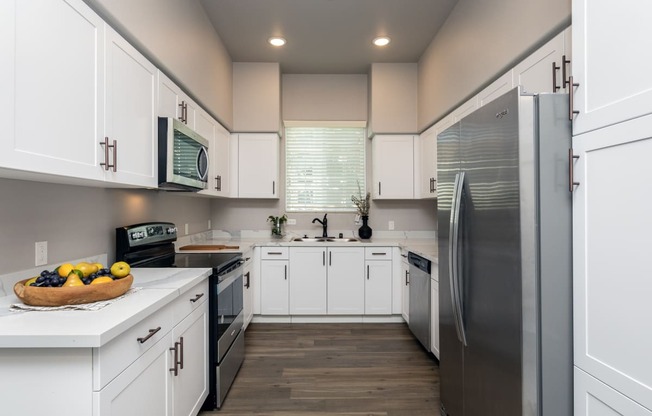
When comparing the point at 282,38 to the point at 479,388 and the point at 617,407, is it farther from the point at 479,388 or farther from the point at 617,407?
the point at 617,407

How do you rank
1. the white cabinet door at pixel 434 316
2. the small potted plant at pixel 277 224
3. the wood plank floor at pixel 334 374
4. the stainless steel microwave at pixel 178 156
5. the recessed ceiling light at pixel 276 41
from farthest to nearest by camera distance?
the small potted plant at pixel 277 224
the recessed ceiling light at pixel 276 41
the white cabinet door at pixel 434 316
the wood plank floor at pixel 334 374
the stainless steel microwave at pixel 178 156

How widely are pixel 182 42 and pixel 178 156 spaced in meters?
0.86

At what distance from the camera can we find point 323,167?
4.55 meters

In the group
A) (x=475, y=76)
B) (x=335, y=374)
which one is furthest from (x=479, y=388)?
(x=475, y=76)

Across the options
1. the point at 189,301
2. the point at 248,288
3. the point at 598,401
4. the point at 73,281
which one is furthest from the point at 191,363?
the point at 598,401

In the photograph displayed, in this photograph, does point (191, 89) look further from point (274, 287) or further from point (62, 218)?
point (274, 287)

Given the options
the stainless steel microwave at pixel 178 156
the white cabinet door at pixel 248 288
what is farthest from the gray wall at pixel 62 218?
the white cabinet door at pixel 248 288

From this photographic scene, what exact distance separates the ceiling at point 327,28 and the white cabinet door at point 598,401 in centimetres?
283

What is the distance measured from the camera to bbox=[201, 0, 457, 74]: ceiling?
2930 mm

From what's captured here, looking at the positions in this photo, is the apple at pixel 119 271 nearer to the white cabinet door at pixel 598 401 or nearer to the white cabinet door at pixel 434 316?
the white cabinet door at pixel 598 401

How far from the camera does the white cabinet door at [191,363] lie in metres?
1.70

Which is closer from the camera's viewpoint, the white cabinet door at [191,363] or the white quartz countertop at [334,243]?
the white cabinet door at [191,363]

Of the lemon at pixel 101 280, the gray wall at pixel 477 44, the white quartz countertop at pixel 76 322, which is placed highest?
the gray wall at pixel 477 44

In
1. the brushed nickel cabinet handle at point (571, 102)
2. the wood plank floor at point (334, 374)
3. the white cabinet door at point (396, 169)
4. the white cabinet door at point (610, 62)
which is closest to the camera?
the white cabinet door at point (610, 62)
